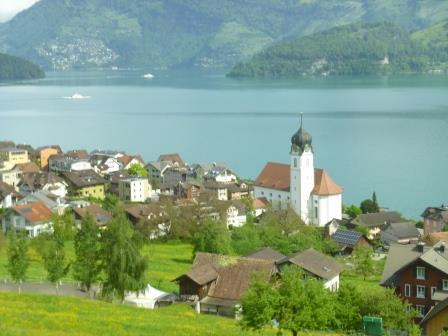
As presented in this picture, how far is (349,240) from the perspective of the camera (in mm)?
43188

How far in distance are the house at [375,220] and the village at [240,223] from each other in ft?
0.32

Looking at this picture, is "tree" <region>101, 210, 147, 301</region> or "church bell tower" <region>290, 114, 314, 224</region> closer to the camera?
"tree" <region>101, 210, 147, 301</region>

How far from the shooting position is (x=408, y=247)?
27125 millimetres

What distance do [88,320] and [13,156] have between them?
56411 mm

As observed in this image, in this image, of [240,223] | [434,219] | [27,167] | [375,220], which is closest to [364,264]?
[375,220]

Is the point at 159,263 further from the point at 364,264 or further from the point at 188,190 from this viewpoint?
the point at 188,190

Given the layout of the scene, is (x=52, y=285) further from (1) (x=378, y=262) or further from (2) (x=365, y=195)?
(2) (x=365, y=195)

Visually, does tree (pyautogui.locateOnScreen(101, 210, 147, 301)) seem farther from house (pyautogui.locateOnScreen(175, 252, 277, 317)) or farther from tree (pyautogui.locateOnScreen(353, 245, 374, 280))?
tree (pyautogui.locateOnScreen(353, 245, 374, 280))

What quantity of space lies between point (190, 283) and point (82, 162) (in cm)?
4271

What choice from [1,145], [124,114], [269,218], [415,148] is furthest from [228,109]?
[269,218]

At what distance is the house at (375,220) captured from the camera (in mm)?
48469

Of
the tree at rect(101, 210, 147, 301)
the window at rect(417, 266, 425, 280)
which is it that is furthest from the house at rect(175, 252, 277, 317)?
the window at rect(417, 266, 425, 280)

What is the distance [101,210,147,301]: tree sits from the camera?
877 inches

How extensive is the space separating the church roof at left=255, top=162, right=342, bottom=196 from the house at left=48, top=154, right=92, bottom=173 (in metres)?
16.7
